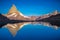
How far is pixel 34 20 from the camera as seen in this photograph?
9797mm

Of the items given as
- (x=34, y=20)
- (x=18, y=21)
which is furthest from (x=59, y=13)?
(x=18, y=21)

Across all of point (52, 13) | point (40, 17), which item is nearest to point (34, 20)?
point (40, 17)

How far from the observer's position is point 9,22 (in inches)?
384

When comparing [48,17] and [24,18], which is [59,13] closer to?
[48,17]

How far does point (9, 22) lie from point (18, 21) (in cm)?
60

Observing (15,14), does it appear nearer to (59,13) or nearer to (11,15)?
(11,15)

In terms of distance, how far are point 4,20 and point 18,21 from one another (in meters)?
1.02

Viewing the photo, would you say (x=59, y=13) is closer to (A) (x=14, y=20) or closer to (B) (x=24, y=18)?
(B) (x=24, y=18)

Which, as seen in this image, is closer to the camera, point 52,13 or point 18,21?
point 52,13

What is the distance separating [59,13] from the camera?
29.9ft

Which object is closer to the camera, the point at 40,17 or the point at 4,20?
the point at 40,17

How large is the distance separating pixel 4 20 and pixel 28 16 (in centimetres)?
183

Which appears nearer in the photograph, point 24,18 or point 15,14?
point 24,18

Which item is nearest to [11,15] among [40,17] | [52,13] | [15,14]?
[15,14]
